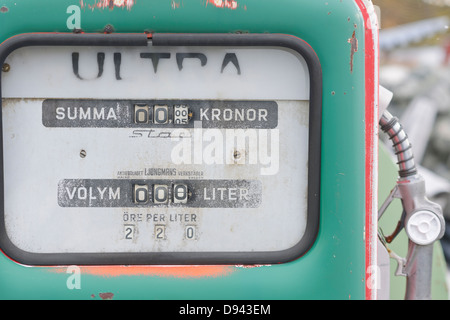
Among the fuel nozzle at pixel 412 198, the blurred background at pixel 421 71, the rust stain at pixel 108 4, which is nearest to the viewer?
the rust stain at pixel 108 4

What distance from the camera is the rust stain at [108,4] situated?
139 cm

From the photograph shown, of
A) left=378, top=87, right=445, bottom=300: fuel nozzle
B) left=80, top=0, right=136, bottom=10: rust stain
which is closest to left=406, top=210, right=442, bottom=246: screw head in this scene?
left=378, top=87, right=445, bottom=300: fuel nozzle

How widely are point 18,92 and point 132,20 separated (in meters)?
0.32

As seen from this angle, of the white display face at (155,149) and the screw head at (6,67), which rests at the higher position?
the screw head at (6,67)

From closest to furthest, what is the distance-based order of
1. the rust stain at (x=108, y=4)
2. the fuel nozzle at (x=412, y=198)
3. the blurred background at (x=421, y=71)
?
the rust stain at (x=108, y=4) → the fuel nozzle at (x=412, y=198) → the blurred background at (x=421, y=71)

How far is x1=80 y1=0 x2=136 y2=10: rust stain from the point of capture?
1.39m

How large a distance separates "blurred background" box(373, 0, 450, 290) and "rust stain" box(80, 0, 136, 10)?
6.90 meters

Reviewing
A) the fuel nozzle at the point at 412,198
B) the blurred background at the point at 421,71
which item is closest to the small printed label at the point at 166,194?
the fuel nozzle at the point at 412,198

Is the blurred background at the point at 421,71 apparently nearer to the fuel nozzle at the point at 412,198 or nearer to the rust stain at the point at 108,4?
the fuel nozzle at the point at 412,198

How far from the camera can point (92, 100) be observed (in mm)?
1417

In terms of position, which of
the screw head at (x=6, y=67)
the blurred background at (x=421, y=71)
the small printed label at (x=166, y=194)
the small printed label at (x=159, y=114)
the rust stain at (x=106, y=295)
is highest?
the blurred background at (x=421, y=71)

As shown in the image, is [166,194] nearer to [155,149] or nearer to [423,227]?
[155,149]

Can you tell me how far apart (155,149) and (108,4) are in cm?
35

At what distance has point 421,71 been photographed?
29.9 feet
